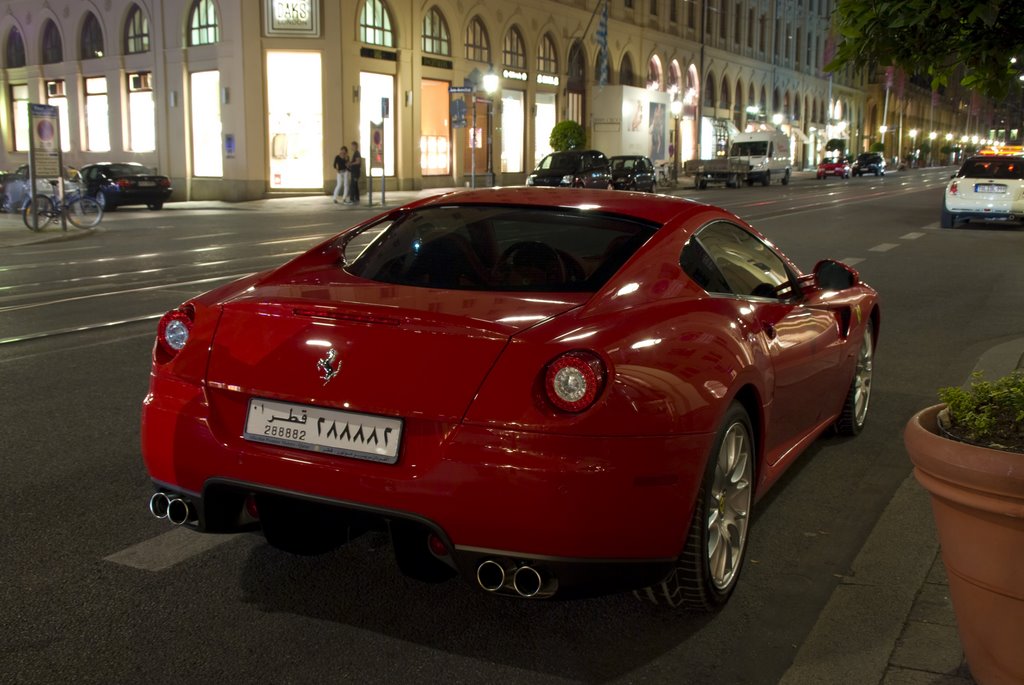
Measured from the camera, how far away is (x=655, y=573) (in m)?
3.38

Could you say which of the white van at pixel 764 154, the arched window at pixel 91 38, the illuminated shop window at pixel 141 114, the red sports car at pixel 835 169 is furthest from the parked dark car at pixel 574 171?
the red sports car at pixel 835 169

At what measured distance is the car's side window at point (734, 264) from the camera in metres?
4.25

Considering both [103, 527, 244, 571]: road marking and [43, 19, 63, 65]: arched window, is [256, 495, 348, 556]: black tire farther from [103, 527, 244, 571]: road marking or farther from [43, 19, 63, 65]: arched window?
[43, 19, 63, 65]: arched window

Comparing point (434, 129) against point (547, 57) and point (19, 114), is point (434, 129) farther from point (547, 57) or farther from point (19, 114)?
point (19, 114)

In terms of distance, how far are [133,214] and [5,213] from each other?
316 centimetres

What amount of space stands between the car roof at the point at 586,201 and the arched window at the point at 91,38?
43751mm

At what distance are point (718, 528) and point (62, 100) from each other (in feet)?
159

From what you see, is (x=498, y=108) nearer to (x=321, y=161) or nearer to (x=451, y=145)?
(x=451, y=145)

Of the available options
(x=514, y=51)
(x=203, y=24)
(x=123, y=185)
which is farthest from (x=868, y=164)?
(x=123, y=185)

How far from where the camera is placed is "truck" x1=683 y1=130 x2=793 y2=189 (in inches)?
2058

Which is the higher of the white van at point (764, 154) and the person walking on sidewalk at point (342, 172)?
the white van at point (764, 154)

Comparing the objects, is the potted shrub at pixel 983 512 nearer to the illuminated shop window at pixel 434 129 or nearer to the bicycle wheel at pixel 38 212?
the bicycle wheel at pixel 38 212

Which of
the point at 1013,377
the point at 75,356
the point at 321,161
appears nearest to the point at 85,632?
the point at 1013,377

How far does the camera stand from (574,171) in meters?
35.5
